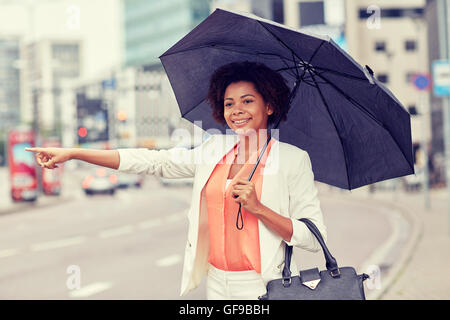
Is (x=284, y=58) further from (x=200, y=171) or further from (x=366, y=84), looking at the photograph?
(x=200, y=171)

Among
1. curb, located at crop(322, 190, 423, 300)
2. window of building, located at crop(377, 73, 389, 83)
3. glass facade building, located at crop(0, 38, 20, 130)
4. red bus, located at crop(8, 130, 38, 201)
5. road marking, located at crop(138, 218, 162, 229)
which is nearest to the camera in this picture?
curb, located at crop(322, 190, 423, 300)

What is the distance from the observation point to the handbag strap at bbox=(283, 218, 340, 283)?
2.38 m

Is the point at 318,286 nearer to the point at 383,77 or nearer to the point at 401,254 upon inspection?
the point at 401,254

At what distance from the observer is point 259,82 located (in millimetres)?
2734

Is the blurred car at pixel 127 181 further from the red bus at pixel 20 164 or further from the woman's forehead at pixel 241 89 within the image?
the woman's forehead at pixel 241 89

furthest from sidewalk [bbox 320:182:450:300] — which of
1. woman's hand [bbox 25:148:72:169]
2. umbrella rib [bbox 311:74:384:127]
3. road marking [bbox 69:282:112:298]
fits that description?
woman's hand [bbox 25:148:72:169]

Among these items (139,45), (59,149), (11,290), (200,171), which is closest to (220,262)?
(200,171)

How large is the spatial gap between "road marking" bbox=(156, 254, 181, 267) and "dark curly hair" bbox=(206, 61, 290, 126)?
7239 mm

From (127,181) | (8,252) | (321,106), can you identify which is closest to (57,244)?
(8,252)

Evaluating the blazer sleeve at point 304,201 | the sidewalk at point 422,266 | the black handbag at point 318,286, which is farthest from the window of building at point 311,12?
the black handbag at point 318,286

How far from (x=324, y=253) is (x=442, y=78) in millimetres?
9691

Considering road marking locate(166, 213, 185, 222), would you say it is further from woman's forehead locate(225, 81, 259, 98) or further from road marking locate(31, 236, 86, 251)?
woman's forehead locate(225, 81, 259, 98)

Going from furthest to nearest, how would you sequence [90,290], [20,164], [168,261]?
[20,164] < [168,261] < [90,290]
